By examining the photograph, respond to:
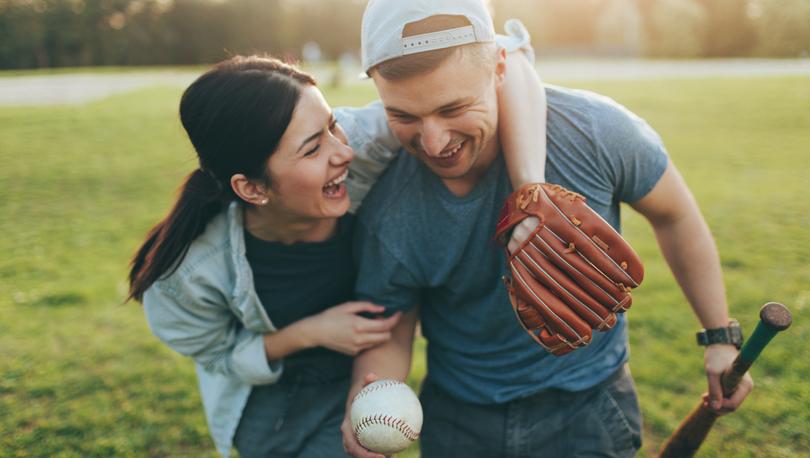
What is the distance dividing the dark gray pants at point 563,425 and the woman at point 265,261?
0.63 metres

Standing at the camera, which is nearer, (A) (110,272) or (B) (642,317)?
(B) (642,317)

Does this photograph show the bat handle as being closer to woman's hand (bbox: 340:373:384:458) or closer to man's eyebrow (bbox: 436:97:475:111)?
man's eyebrow (bbox: 436:97:475:111)

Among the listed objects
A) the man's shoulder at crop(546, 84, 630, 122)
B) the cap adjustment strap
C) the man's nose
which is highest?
the cap adjustment strap

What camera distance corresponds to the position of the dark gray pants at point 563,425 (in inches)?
101

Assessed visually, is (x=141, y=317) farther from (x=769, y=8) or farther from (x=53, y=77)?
(x=769, y=8)

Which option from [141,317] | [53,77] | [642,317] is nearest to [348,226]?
[642,317]

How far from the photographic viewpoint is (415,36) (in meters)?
2.07

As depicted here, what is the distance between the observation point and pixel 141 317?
572 centimetres

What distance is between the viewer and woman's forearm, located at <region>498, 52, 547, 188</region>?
85.2 inches

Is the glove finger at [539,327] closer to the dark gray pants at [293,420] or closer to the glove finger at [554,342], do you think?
the glove finger at [554,342]

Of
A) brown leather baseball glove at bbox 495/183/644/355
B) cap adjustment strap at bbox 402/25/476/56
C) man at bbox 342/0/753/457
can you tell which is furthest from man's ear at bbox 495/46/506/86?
brown leather baseball glove at bbox 495/183/644/355

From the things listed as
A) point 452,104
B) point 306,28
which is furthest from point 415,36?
point 306,28

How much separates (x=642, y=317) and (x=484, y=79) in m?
3.49

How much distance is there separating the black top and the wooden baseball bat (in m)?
1.65
